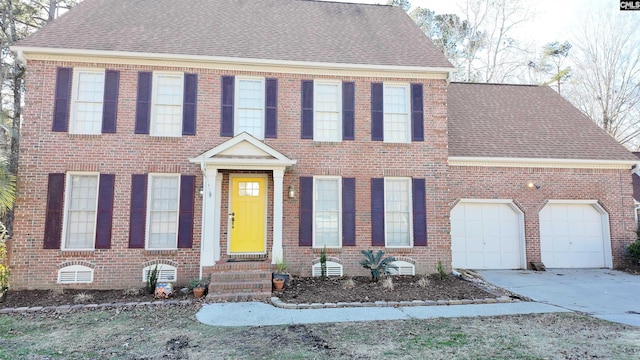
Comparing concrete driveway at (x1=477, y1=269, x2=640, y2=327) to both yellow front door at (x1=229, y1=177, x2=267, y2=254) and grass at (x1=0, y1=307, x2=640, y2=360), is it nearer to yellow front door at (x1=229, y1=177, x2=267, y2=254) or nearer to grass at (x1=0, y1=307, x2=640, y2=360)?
grass at (x1=0, y1=307, x2=640, y2=360)

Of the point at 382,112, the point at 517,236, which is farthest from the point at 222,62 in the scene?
the point at 517,236

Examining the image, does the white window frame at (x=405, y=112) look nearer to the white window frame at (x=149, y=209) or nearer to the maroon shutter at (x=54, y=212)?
the white window frame at (x=149, y=209)

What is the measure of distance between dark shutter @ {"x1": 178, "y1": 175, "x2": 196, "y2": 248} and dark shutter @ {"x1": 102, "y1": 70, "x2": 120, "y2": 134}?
89.1 inches

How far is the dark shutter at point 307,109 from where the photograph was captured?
9922mm

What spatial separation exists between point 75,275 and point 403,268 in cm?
828

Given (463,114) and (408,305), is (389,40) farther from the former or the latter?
(408,305)

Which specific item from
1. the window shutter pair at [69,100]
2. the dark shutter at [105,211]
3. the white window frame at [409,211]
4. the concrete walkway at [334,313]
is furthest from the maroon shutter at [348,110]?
the dark shutter at [105,211]

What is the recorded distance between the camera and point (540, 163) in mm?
11211

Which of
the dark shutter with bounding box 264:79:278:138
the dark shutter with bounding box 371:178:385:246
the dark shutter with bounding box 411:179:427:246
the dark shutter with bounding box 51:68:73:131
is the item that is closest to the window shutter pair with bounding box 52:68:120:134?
the dark shutter with bounding box 51:68:73:131

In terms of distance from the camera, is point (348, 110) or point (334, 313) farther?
point (348, 110)

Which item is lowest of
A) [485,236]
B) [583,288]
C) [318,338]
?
[318,338]

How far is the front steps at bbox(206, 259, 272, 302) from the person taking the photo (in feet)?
25.2

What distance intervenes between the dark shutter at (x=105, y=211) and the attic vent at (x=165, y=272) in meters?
1.12

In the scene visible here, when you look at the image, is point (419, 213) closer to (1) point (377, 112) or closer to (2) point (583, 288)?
(1) point (377, 112)
